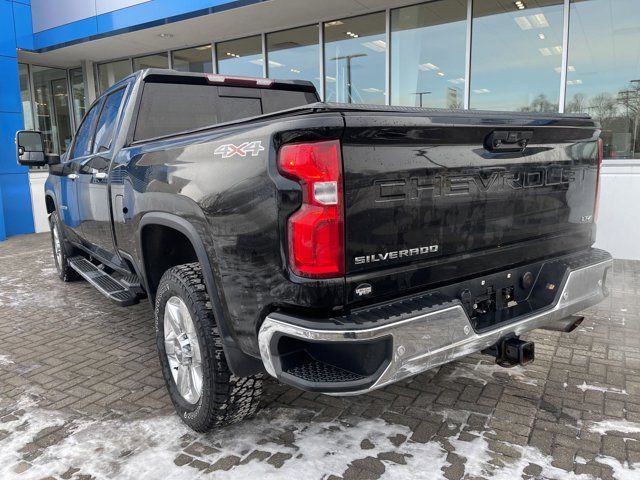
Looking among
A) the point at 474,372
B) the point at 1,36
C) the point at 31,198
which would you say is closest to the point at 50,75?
the point at 1,36

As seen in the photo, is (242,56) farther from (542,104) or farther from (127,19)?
(542,104)

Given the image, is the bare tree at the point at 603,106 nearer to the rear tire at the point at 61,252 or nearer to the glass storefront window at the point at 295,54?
the glass storefront window at the point at 295,54

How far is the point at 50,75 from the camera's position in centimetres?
1358

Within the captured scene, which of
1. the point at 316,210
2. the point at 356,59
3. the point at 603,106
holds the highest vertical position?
the point at 356,59

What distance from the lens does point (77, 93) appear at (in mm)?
13703

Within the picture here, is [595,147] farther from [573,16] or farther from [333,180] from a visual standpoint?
[573,16]

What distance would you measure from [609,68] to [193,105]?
5793mm

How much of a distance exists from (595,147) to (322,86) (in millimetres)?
7040

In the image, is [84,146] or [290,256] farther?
[84,146]

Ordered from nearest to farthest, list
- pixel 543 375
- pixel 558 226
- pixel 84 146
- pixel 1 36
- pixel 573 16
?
1. pixel 558 226
2. pixel 543 375
3. pixel 84 146
4. pixel 573 16
5. pixel 1 36

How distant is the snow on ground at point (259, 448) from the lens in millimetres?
2418

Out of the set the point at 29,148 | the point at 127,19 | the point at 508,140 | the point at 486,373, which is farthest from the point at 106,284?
the point at 127,19

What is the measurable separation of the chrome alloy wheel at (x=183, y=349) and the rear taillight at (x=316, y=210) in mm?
955

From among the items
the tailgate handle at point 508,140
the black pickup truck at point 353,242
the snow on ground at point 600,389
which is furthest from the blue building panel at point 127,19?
A: the snow on ground at point 600,389
